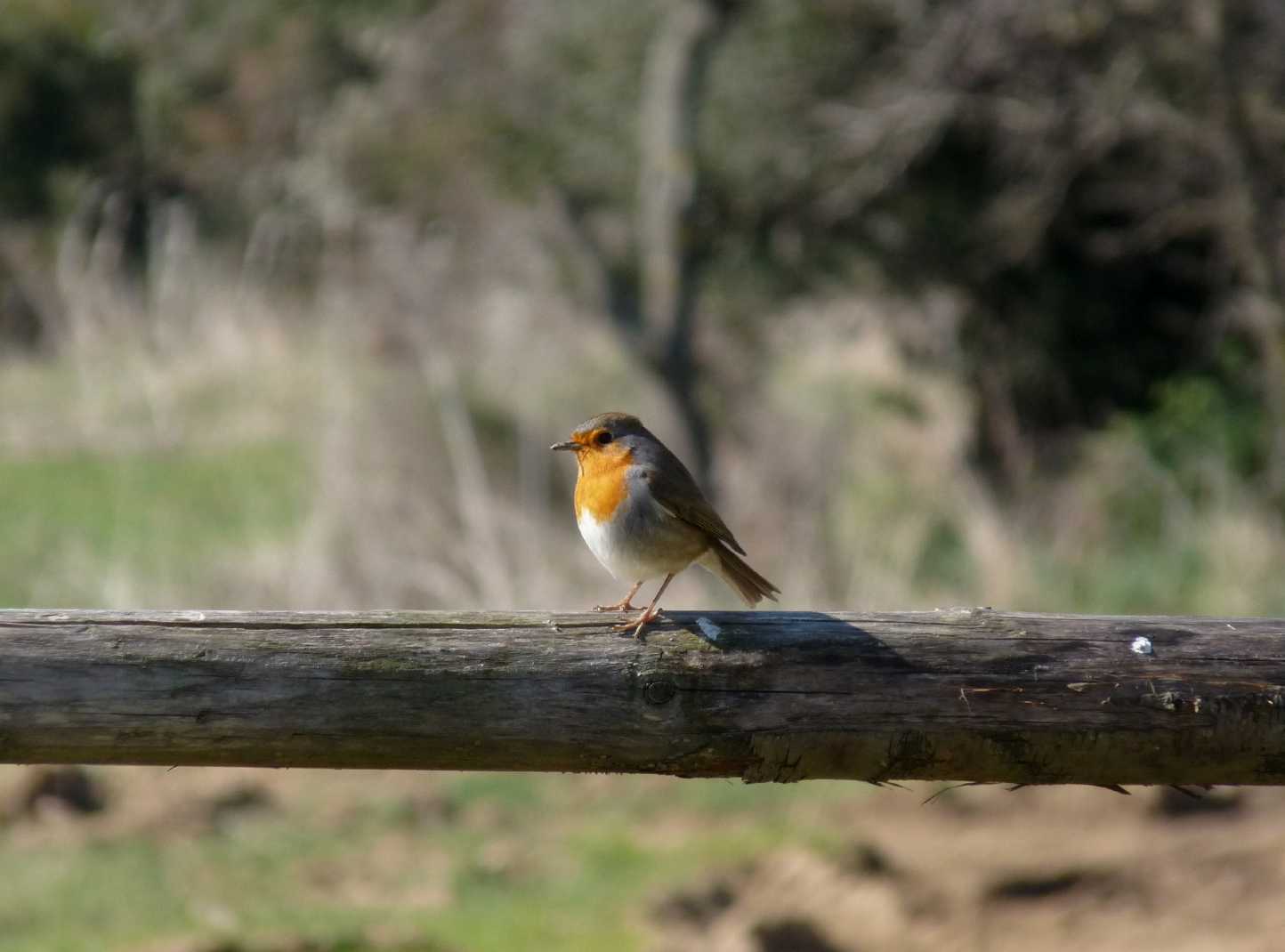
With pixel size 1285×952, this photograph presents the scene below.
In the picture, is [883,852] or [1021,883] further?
[883,852]

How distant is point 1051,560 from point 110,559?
5.73 m

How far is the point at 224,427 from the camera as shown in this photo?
1377 centimetres

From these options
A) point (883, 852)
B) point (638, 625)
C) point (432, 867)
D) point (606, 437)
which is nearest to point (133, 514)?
point (432, 867)

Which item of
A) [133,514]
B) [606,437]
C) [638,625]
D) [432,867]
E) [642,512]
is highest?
[606,437]

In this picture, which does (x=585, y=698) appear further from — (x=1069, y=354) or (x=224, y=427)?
(x=224, y=427)

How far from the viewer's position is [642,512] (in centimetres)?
329

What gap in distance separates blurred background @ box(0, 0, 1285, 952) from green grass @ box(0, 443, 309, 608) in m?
0.05

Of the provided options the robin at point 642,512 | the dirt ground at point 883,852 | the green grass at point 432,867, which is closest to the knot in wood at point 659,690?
the robin at point 642,512

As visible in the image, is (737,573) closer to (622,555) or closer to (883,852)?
(622,555)

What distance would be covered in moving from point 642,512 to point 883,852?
11.9 feet

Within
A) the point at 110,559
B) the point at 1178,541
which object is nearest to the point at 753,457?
the point at 1178,541

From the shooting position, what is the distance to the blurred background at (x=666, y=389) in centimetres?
638

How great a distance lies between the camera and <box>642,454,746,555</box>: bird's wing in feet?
10.8

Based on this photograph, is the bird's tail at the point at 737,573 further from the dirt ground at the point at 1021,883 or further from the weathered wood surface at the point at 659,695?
the dirt ground at the point at 1021,883
